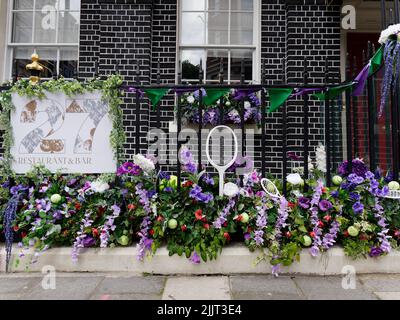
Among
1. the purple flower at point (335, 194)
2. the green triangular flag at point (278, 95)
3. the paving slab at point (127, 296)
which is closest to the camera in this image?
the paving slab at point (127, 296)

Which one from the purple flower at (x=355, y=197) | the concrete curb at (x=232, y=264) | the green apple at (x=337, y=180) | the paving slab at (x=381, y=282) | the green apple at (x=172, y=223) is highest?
the green apple at (x=337, y=180)

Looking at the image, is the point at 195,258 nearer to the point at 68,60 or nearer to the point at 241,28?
the point at 241,28

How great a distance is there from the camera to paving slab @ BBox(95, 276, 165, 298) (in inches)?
111

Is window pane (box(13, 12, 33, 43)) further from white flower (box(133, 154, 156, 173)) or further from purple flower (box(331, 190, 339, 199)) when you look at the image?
purple flower (box(331, 190, 339, 199))

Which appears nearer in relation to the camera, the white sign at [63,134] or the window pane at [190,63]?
the white sign at [63,134]

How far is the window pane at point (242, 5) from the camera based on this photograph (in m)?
6.19

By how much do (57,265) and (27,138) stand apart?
4.10 feet

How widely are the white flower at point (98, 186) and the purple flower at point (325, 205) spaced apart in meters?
1.93

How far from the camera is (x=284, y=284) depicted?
2.99 metres

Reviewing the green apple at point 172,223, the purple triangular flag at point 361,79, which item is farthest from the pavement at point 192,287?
the purple triangular flag at point 361,79

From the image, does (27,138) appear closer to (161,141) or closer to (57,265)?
(57,265)

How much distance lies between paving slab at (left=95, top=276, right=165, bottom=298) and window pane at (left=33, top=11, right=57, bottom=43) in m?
4.57

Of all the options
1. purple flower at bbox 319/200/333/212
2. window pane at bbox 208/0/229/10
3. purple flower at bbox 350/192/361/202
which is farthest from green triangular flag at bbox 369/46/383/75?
window pane at bbox 208/0/229/10

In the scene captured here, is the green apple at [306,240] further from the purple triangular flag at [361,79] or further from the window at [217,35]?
the window at [217,35]
